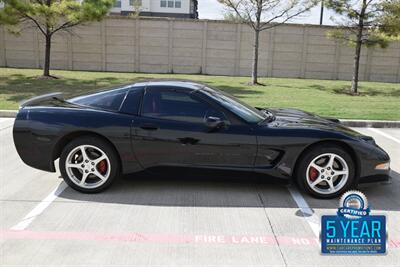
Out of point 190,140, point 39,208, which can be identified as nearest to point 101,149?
point 39,208

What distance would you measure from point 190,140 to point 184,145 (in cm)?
9

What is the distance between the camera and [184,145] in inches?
178

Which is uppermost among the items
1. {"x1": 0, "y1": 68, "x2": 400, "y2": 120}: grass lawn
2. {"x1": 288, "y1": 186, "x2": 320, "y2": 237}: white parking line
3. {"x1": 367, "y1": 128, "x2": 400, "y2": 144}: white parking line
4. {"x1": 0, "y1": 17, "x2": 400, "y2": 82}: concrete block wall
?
{"x1": 0, "y1": 17, "x2": 400, "y2": 82}: concrete block wall

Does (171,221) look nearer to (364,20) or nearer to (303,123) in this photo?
(303,123)

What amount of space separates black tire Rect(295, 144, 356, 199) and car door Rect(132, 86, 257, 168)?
1.82ft

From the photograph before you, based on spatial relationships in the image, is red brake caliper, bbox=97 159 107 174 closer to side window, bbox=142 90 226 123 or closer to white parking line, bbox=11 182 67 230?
white parking line, bbox=11 182 67 230

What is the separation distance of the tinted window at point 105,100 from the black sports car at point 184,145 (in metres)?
0.05

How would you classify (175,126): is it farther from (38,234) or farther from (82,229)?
(38,234)

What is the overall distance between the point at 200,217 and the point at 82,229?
1.11 m

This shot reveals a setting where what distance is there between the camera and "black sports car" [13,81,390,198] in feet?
14.8

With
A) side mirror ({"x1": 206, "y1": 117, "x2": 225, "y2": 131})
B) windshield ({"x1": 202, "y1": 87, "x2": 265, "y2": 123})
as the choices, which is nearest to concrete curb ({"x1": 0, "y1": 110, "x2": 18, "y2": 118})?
windshield ({"x1": 202, "y1": 87, "x2": 265, "y2": 123})

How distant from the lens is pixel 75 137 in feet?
15.2

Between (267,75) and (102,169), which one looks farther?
(267,75)

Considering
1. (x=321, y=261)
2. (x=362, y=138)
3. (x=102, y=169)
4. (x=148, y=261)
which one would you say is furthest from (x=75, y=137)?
(x=362, y=138)
